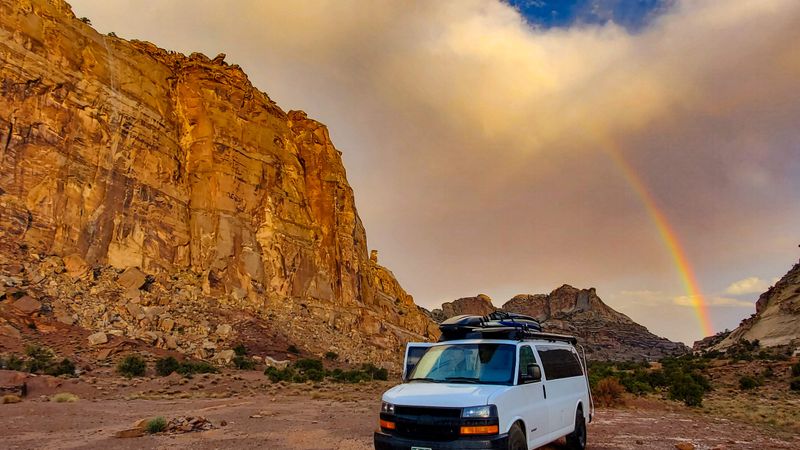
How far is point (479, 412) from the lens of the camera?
21.8 feet

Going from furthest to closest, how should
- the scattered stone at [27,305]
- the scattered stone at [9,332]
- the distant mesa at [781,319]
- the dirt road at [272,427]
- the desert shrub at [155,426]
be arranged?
the distant mesa at [781,319], the scattered stone at [27,305], the scattered stone at [9,332], the desert shrub at [155,426], the dirt road at [272,427]

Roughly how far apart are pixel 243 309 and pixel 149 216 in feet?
45.7

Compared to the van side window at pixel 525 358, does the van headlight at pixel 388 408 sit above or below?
below

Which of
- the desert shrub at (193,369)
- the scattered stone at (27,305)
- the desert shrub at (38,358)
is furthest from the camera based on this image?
the scattered stone at (27,305)

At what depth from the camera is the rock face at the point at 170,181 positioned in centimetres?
4403

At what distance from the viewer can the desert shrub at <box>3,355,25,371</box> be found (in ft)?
89.5

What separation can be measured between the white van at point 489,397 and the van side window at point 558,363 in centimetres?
2

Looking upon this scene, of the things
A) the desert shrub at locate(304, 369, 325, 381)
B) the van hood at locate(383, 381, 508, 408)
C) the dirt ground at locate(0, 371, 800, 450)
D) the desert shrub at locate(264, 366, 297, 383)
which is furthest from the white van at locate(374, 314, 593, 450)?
the desert shrub at locate(304, 369, 325, 381)

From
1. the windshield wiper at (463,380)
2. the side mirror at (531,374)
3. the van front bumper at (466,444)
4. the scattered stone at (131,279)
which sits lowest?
the van front bumper at (466,444)

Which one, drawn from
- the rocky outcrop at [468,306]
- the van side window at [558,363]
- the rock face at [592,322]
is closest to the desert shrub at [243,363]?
the van side window at [558,363]

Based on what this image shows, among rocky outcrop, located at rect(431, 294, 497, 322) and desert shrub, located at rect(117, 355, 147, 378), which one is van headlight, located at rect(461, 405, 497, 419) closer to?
desert shrub, located at rect(117, 355, 147, 378)

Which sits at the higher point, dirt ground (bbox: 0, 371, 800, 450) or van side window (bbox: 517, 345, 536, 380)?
van side window (bbox: 517, 345, 536, 380)

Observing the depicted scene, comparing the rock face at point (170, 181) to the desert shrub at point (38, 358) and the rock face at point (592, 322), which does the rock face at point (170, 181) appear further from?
the rock face at point (592, 322)

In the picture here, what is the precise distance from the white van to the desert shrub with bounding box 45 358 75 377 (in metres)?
28.3
